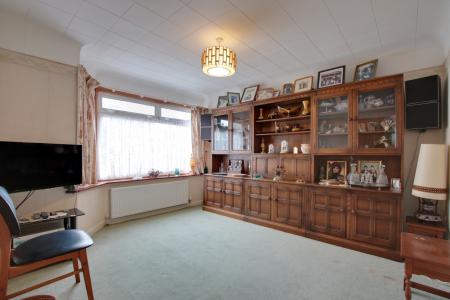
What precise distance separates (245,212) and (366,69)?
3.05 meters

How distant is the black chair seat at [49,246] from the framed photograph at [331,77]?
3.67m

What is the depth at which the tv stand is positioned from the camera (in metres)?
2.19

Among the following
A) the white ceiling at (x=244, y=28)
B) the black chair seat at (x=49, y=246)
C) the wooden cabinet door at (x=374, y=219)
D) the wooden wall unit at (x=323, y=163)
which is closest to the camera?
the black chair seat at (x=49, y=246)

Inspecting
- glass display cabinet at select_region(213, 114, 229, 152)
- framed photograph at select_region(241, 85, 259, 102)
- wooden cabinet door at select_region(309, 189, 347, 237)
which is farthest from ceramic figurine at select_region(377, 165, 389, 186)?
glass display cabinet at select_region(213, 114, 229, 152)

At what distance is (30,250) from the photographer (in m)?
1.66

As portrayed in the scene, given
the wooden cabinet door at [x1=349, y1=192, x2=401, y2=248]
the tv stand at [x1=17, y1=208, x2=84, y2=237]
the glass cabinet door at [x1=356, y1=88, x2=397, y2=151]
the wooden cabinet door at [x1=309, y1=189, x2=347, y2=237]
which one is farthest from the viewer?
the wooden cabinet door at [x1=309, y1=189, x2=347, y2=237]

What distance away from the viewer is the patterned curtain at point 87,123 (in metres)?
2.92

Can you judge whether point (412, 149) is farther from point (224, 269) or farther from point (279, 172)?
point (224, 269)

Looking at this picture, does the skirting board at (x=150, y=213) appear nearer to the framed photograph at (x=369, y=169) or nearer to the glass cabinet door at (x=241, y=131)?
the glass cabinet door at (x=241, y=131)

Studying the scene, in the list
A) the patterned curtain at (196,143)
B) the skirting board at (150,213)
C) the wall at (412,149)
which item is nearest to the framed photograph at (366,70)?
the wall at (412,149)

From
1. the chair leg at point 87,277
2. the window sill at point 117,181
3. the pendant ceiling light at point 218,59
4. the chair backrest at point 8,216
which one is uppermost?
the pendant ceiling light at point 218,59

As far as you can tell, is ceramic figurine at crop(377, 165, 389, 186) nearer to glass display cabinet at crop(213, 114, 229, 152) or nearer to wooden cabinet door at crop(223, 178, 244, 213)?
wooden cabinet door at crop(223, 178, 244, 213)

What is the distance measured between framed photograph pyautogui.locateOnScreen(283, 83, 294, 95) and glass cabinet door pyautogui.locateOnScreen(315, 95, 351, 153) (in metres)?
0.61

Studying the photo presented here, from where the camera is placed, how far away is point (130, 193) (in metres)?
3.90
